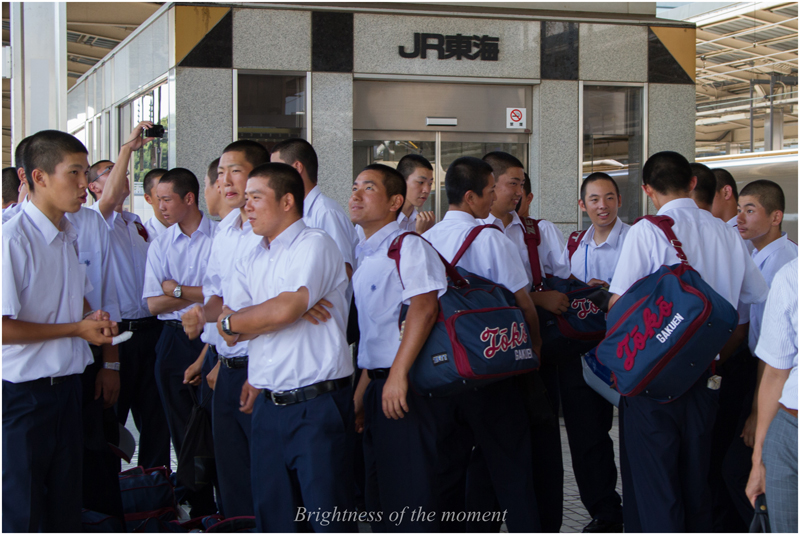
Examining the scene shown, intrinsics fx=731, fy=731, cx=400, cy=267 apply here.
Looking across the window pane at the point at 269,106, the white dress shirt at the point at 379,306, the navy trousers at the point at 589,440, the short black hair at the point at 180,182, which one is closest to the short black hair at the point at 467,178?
the white dress shirt at the point at 379,306

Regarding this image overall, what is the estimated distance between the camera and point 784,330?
7.68 feet

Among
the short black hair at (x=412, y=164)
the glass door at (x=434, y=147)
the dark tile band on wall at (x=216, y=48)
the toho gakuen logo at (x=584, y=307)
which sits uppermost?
the dark tile band on wall at (x=216, y=48)

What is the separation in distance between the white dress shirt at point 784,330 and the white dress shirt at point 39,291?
262 cm

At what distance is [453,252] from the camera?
11.4 ft

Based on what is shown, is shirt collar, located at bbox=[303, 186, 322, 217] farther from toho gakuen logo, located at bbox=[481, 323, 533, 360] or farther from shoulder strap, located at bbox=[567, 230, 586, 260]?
shoulder strap, located at bbox=[567, 230, 586, 260]

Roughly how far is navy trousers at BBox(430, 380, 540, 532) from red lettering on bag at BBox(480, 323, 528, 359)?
38cm

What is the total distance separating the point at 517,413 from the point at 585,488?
0.95 m

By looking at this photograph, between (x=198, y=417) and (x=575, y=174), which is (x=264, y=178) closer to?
(x=198, y=417)

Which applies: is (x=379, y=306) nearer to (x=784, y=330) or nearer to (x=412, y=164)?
(x=784, y=330)

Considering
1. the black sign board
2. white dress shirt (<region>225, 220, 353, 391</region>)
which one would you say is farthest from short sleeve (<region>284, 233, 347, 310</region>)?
the black sign board

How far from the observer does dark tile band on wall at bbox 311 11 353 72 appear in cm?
761

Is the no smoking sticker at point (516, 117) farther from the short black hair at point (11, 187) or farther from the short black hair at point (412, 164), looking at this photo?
the short black hair at point (11, 187)

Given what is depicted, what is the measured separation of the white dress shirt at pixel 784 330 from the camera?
231 centimetres

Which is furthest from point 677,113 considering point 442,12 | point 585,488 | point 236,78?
point 585,488
